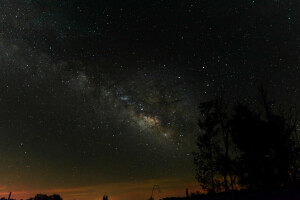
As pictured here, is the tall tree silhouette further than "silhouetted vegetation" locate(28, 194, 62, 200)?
No

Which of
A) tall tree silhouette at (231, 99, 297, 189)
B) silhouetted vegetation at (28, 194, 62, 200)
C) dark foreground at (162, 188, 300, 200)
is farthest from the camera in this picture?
silhouetted vegetation at (28, 194, 62, 200)

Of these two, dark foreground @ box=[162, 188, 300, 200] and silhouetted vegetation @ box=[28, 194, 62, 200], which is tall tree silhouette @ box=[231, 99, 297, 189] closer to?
dark foreground @ box=[162, 188, 300, 200]

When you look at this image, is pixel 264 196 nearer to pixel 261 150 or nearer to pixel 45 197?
A: pixel 261 150

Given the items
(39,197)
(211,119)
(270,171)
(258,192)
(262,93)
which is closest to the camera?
(258,192)

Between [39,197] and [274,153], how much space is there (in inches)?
1256

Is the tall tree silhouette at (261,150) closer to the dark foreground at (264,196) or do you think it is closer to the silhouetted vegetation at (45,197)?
the dark foreground at (264,196)

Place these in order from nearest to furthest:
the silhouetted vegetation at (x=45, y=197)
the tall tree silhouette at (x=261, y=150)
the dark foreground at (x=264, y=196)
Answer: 1. the dark foreground at (x=264, y=196)
2. the tall tree silhouette at (x=261, y=150)
3. the silhouetted vegetation at (x=45, y=197)

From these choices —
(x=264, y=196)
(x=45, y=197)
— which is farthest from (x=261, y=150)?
(x=45, y=197)

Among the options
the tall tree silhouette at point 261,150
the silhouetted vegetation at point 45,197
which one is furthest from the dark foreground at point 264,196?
the silhouetted vegetation at point 45,197

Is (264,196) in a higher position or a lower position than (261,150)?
lower

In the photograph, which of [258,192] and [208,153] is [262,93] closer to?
[208,153]

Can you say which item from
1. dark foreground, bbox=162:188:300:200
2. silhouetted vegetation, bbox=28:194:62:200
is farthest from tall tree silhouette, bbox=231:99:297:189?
silhouetted vegetation, bbox=28:194:62:200

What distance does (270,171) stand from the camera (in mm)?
26766

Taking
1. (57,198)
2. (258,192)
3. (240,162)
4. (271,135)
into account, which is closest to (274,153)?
(271,135)
